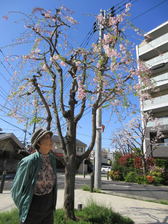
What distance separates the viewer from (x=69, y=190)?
359 centimetres

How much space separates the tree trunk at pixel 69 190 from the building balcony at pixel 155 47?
1712cm

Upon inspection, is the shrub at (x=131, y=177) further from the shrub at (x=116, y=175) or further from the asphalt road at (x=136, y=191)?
the asphalt road at (x=136, y=191)

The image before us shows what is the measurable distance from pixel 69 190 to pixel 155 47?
19712 mm

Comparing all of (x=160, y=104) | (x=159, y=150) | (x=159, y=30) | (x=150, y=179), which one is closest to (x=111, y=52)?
(x=150, y=179)

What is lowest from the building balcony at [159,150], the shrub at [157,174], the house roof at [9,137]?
the shrub at [157,174]

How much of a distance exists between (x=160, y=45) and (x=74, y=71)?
18.3m

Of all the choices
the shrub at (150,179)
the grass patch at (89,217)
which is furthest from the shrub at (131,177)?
the grass patch at (89,217)

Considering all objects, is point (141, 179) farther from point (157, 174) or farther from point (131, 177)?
point (157, 174)

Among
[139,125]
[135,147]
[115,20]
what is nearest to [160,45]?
[139,125]

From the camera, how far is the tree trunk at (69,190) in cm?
344

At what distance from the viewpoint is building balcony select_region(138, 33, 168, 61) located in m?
18.7

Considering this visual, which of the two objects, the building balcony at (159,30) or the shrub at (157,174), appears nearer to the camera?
the shrub at (157,174)

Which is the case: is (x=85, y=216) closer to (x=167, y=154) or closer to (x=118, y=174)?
(x=118, y=174)

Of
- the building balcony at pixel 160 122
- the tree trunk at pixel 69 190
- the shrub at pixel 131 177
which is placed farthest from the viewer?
the building balcony at pixel 160 122
